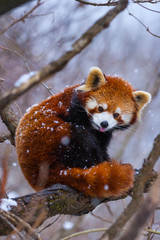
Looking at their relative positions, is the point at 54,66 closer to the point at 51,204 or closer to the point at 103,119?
the point at 51,204

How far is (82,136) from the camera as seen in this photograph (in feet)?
8.55

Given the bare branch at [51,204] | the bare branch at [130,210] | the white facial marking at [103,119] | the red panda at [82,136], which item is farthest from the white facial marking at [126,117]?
the bare branch at [130,210]

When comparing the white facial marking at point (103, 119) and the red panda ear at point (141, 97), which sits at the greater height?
the white facial marking at point (103, 119)

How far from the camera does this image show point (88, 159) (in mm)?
2529

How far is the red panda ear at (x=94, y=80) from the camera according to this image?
2.77m

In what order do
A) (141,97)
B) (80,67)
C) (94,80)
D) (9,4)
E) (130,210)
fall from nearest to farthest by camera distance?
1. (130,210)
2. (9,4)
3. (94,80)
4. (141,97)
5. (80,67)

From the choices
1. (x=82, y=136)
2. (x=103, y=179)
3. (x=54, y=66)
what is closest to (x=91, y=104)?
(x=82, y=136)

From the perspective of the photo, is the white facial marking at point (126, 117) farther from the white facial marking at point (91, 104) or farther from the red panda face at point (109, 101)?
the white facial marking at point (91, 104)

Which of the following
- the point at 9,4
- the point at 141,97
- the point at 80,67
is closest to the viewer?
the point at 9,4

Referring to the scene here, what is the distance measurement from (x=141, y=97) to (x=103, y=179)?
107cm

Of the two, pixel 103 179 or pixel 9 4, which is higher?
pixel 9 4

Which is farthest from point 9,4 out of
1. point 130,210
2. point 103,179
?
point 103,179

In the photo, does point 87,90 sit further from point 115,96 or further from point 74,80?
point 74,80

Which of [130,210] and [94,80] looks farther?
[94,80]
